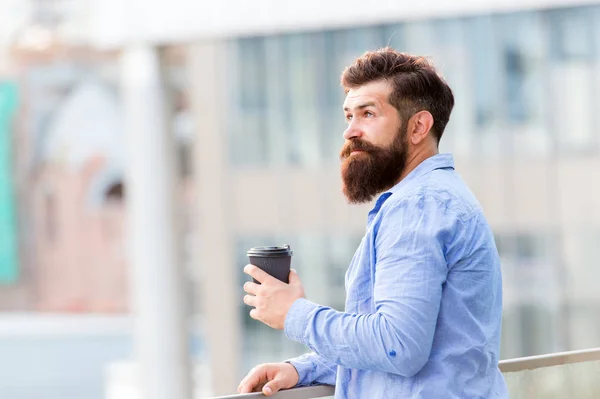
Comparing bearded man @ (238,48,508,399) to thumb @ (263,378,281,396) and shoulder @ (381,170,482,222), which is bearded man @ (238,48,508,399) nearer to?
shoulder @ (381,170,482,222)

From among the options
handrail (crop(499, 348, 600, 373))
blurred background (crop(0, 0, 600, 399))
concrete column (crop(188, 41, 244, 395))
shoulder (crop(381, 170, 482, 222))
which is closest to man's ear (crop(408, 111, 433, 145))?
shoulder (crop(381, 170, 482, 222))

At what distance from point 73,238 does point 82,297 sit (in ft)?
7.55

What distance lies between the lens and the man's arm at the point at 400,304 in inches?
64.4

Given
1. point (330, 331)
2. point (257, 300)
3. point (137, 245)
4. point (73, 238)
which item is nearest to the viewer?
point (330, 331)

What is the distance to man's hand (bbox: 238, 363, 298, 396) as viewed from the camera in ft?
6.86

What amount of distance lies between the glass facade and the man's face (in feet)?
33.2

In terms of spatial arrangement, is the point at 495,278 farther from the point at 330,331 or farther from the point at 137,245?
the point at 137,245

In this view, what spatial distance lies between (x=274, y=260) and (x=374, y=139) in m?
0.29

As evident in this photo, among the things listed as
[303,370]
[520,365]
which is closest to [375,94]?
[303,370]

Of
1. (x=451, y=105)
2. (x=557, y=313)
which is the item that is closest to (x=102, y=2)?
(x=557, y=313)

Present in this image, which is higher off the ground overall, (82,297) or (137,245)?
(137,245)

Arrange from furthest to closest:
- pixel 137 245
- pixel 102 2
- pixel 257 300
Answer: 1. pixel 137 245
2. pixel 102 2
3. pixel 257 300

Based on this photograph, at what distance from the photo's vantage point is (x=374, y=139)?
1.86m

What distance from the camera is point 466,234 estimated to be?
171 centimetres
